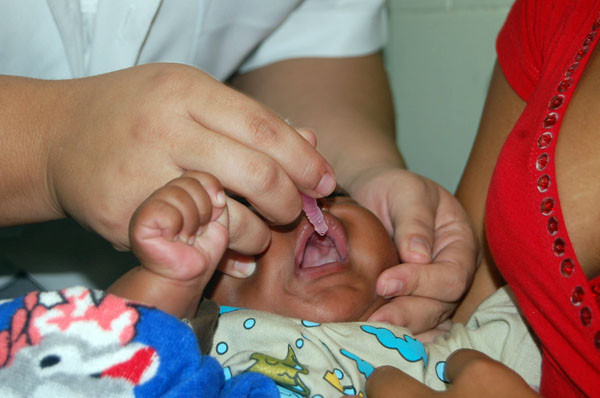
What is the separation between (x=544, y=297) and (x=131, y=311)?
393 millimetres

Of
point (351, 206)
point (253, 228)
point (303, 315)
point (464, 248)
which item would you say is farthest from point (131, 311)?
point (464, 248)

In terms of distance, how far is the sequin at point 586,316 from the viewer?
526 millimetres

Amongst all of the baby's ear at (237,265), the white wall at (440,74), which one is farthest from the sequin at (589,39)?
the white wall at (440,74)

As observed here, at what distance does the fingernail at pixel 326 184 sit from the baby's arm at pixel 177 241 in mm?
111

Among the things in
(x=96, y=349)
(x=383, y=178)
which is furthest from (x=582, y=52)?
(x=96, y=349)

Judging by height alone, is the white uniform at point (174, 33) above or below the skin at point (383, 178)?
above

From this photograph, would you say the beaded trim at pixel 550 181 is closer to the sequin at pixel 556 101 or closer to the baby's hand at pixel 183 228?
the sequin at pixel 556 101

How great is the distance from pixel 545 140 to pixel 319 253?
13.2 inches

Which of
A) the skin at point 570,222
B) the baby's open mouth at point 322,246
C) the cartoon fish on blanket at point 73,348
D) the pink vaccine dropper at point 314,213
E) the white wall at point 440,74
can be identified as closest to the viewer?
the cartoon fish on blanket at point 73,348

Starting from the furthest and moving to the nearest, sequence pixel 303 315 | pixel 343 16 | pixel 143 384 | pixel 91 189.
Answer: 1. pixel 343 16
2. pixel 303 315
3. pixel 91 189
4. pixel 143 384

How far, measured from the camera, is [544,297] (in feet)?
1.88

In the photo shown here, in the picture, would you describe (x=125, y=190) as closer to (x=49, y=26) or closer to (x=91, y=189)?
(x=91, y=189)

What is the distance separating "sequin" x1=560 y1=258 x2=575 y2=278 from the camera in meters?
0.54

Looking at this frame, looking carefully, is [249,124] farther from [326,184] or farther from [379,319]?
[379,319]
